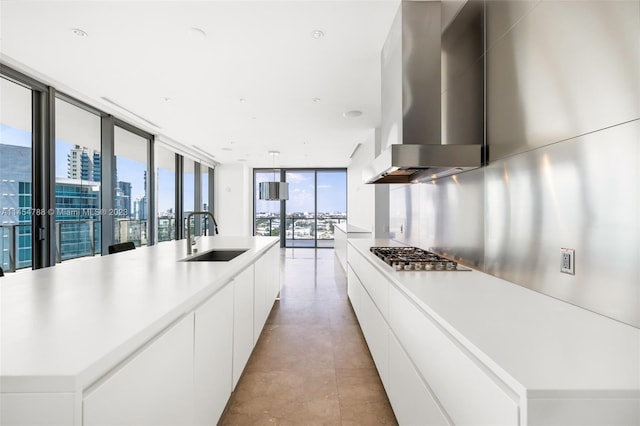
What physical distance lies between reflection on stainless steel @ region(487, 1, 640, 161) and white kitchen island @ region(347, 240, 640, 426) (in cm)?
72

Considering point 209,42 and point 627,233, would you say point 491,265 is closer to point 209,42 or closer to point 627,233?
point 627,233

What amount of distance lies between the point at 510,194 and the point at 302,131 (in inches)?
164

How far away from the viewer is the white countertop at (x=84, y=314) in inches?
25.2

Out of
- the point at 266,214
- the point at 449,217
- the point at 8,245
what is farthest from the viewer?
the point at 266,214

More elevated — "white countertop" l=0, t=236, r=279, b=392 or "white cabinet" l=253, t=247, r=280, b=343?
"white countertop" l=0, t=236, r=279, b=392

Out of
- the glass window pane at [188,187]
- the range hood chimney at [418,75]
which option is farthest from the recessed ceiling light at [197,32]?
the glass window pane at [188,187]

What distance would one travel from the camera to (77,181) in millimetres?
3951

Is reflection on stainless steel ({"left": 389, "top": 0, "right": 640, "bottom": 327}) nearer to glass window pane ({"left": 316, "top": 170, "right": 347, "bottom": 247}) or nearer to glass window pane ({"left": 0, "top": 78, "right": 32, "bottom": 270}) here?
glass window pane ({"left": 0, "top": 78, "right": 32, "bottom": 270})

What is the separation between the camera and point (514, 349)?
2.46 ft

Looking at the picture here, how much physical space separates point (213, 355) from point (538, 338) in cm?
135

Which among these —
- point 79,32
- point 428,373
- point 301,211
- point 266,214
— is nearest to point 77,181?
point 79,32

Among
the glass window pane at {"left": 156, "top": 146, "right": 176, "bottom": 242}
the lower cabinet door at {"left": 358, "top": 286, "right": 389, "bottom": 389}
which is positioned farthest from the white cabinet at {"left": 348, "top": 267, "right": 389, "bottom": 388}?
the glass window pane at {"left": 156, "top": 146, "right": 176, "bottom": 242}

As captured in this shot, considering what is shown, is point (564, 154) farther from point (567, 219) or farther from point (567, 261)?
point (567, 261)

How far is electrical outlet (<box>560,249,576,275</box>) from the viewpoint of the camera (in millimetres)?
1151
